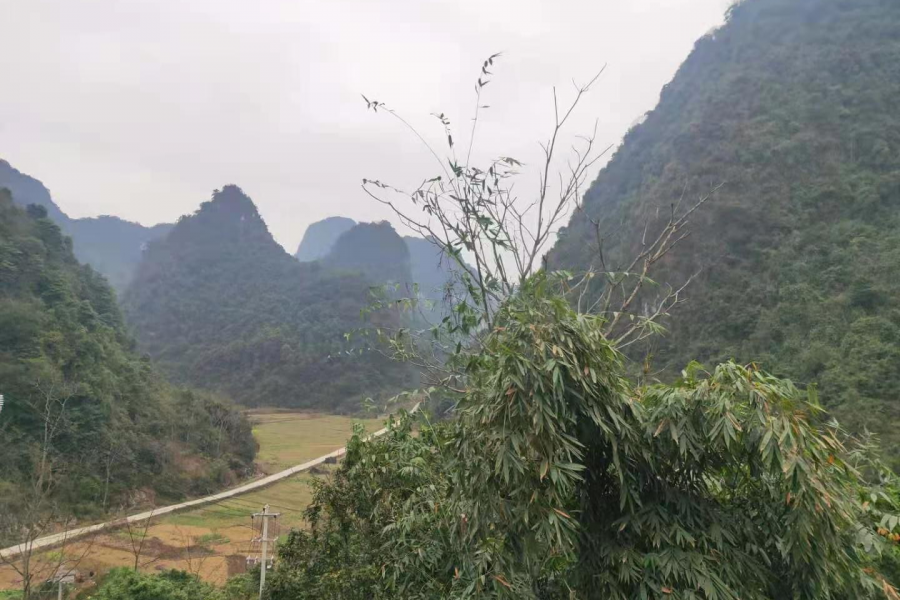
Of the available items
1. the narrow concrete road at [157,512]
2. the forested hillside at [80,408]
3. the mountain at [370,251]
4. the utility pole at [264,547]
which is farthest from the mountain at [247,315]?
the utility pole at [264,547]

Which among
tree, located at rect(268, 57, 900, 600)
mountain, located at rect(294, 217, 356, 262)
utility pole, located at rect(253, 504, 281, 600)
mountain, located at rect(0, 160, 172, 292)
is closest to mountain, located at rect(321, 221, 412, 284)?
mountain, located at rect(0, 160, 172, 292)

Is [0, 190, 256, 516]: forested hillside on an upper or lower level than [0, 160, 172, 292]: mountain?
lower

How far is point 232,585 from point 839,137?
23.3 meters

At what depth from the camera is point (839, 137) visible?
19922mm

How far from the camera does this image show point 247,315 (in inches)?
1752

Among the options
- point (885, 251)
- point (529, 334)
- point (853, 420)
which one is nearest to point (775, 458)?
point (529, 334)

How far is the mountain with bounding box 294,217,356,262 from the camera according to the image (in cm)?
9034

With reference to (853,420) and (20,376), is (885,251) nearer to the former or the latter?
(853,420)

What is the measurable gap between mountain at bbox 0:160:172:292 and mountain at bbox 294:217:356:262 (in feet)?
79.4

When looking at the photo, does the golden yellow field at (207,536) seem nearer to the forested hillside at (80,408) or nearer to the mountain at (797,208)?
the forested hillside at (80,408)

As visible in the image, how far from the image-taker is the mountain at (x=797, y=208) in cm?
1333

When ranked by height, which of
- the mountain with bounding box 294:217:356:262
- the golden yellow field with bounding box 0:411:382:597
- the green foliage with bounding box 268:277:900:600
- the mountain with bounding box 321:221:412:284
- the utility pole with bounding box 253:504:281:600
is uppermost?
the mountain with bounding box 294:217:356:262

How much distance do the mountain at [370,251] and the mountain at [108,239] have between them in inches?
809

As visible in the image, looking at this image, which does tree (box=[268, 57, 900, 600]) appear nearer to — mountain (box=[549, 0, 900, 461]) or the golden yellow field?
the golden yellow field
